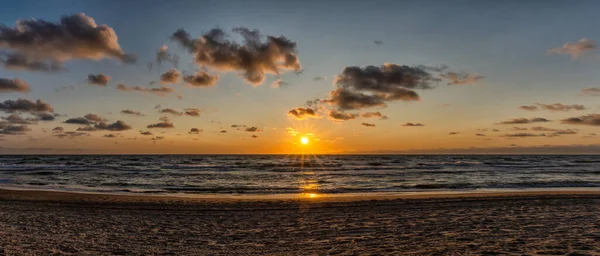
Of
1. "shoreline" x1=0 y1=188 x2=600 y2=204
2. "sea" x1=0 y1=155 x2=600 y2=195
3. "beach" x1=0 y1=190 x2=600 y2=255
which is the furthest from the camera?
"sea" x1=0 y1=155 x2=600 y2=195

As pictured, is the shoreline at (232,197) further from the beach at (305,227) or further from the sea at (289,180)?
the sea at (289,180)

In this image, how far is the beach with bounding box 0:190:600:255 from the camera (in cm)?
1030

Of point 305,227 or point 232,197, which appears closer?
point 305,227

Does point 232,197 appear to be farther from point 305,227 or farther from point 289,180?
point 289,180

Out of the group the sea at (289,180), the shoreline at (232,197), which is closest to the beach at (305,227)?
the shoreline at (232,197)

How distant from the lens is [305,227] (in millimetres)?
13469

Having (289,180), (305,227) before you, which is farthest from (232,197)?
(289,180)

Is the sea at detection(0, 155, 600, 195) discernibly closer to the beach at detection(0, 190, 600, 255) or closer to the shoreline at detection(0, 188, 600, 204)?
the shoreline at detection(0, 188, 600, 204)

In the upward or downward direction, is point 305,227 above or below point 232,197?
above

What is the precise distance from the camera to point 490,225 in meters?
13.3

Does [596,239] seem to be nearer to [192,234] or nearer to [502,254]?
[502,254]

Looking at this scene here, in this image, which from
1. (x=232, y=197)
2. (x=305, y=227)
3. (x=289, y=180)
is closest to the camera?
(x=305, y=227)

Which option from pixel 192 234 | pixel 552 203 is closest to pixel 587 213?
pixel 552 203

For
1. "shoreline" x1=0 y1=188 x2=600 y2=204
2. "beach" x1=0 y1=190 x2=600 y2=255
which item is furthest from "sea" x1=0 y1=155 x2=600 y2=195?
"beach" x1=0 y1=190 x2=600 y2=255
